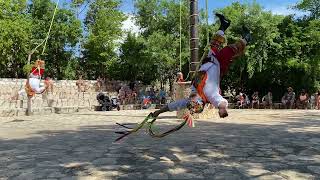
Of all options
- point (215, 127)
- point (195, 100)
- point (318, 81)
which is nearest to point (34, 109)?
point (215, 127)

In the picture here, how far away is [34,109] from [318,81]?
49.9 ft

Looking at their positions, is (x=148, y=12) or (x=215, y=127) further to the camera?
(x=148, y=12)

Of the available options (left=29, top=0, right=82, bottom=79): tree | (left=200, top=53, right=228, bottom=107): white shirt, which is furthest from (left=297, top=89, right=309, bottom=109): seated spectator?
(left=200, top=53, right=228, bottom=107): white shirt

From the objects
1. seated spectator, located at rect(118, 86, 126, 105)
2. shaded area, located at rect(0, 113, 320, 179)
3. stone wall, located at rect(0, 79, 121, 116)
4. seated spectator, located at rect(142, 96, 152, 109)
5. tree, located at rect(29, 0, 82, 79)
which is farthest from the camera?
tree, located at rect(29, 0, 82, 79)

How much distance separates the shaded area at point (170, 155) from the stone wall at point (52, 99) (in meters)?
9.18

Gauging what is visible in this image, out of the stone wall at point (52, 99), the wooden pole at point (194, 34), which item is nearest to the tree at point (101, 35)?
the stone wall at point (52, 99)

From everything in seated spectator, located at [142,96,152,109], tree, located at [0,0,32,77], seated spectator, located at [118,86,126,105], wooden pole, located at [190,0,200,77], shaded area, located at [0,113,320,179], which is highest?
tree, located at [0,0,32,77]

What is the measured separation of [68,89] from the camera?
23.1m

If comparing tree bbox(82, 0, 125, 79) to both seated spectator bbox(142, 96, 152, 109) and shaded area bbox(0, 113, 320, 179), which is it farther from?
A: shaded area bbox(0, 113, 320, 179)

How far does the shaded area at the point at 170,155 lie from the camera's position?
616 centimetres

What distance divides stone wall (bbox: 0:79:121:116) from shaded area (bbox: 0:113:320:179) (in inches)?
361

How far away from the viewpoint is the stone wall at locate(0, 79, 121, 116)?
63.8ft

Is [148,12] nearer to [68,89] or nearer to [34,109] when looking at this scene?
[68,89]

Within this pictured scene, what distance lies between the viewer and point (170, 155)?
739cm
